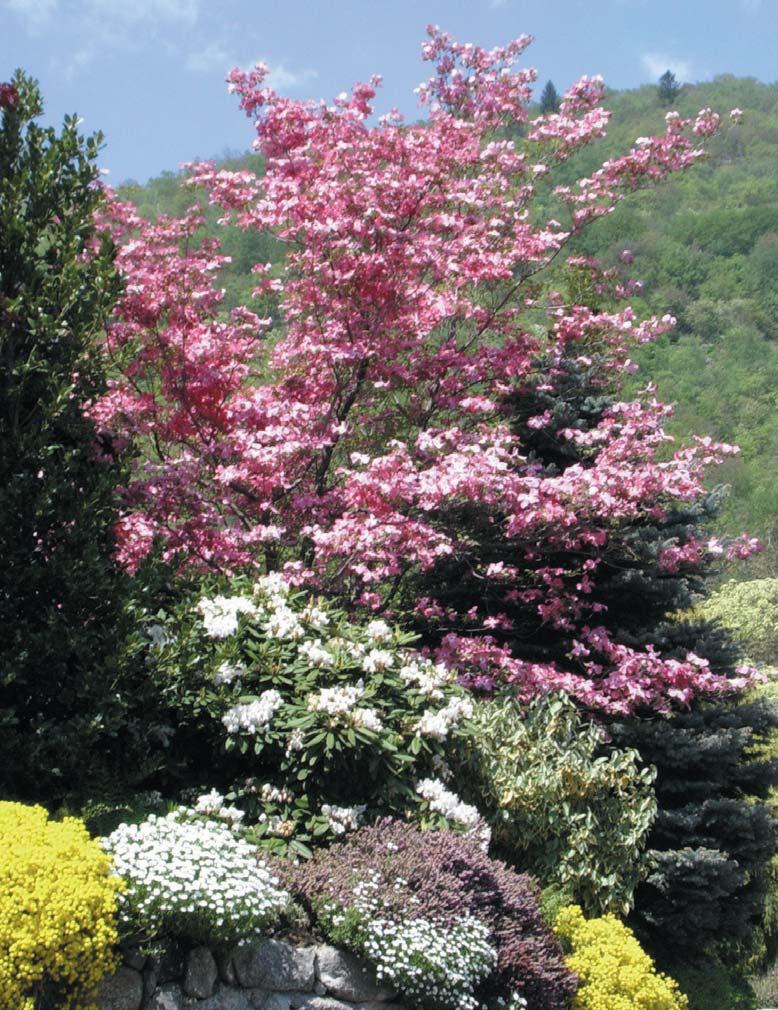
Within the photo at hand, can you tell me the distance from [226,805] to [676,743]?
13.4 feet

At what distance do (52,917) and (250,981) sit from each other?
1.06m

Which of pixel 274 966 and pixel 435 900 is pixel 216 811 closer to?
pixel 274 966

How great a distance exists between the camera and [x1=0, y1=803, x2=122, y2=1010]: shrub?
3.64 m

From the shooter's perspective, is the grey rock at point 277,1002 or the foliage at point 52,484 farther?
the foliage at point 52,484

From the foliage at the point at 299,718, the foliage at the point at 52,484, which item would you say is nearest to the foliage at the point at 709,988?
the foliage at the point at 299,718

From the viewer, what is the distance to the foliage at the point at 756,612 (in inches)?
856

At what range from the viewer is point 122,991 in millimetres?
4035

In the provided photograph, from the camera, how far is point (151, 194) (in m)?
22.5

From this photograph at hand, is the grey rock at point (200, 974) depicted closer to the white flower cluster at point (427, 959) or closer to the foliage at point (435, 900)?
the foliage at point (435, 900)

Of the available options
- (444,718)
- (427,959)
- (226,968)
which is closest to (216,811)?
(226,968)

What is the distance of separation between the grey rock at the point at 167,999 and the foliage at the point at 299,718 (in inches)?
34.6

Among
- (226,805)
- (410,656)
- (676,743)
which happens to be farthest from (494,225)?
(226,805)

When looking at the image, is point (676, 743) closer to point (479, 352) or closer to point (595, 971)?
point (595, 971)

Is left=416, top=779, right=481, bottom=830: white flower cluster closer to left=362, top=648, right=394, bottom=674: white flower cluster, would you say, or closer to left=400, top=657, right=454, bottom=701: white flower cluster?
left=400, top=657, right=454, bottom=701: white flower cluster
